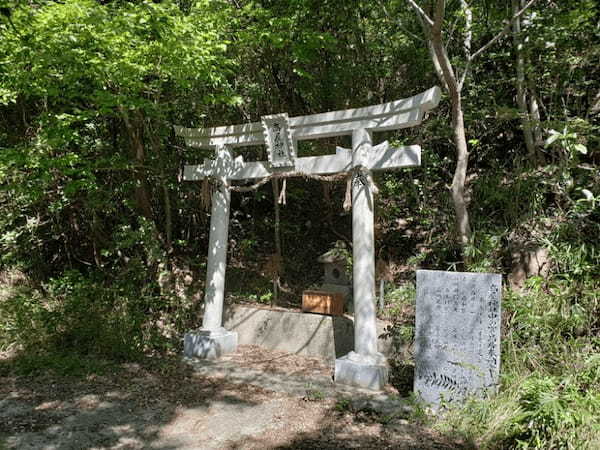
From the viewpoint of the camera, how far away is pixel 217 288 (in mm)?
6707

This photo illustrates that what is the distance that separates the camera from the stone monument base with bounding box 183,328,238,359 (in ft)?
21.3

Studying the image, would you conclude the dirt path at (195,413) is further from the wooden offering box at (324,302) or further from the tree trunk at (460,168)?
the tree trunk at (460,168)

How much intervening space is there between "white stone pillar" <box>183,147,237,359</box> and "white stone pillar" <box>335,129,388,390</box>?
2182 mm

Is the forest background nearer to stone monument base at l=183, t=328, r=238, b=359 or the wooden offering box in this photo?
stone monument base at l=183, t=328, r=238, b=359

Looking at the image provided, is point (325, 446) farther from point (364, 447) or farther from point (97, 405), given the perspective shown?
point (97, 405)

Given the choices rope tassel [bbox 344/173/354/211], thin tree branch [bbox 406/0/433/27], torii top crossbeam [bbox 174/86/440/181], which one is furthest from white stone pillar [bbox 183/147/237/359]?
thin tree branch [bbox 406/0/433/27]

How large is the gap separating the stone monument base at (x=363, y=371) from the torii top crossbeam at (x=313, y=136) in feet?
7.91

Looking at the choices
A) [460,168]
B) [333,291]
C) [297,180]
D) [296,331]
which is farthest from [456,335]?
[297,180]

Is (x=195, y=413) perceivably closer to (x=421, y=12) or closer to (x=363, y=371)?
(x=363, y=371)

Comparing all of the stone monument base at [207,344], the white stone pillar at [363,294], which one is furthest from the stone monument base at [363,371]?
the stone monument base at [207,344]

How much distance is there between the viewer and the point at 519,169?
691 cm

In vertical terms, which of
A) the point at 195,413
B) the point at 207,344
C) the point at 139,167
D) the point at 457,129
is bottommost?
the point at 195,413

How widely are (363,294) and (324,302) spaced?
4.47 ft

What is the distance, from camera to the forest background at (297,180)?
15.7 ft
